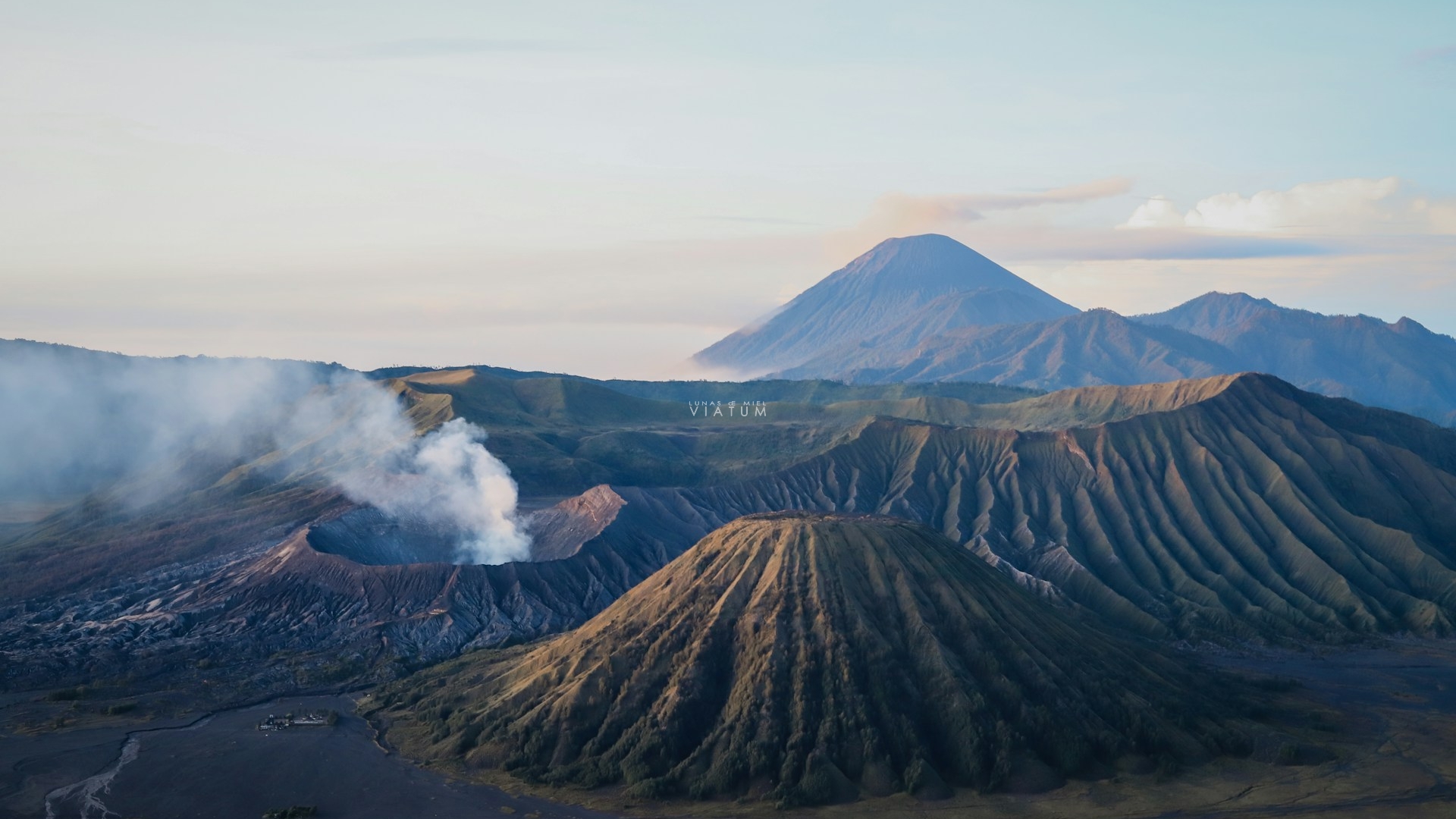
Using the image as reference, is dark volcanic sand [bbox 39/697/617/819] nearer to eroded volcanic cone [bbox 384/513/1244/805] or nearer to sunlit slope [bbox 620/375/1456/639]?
eroded volcanic cone [bbox 384/513/1244/805]

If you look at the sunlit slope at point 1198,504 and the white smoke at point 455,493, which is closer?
the sunlit slope at point 1198,504

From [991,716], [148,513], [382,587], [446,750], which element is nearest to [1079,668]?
[991,716]

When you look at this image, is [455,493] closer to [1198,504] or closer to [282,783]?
[282,783]

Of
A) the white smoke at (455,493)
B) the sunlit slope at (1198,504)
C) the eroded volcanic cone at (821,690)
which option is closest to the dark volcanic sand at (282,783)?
the eroded volcanic cone at (821,690)

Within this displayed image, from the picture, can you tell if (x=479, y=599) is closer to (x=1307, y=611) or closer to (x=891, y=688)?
(x=891, y=688)

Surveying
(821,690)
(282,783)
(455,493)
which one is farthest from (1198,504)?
(282,783)

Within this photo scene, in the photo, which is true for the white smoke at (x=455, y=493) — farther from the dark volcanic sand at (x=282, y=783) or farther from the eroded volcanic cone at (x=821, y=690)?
the dark volcanic sand at (x=282, y=783)
